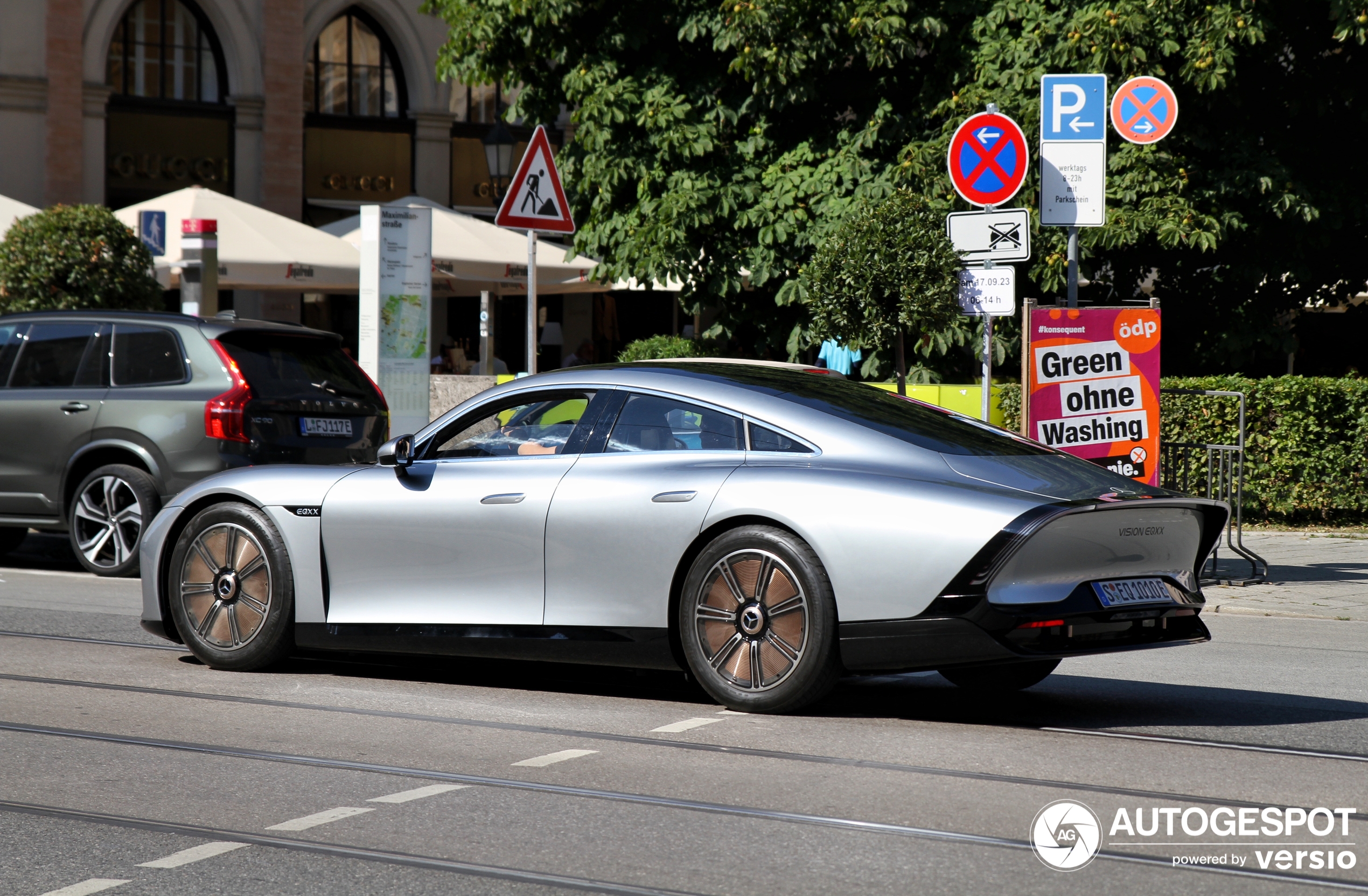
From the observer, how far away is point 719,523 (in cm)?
630

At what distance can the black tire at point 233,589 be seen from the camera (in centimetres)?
730

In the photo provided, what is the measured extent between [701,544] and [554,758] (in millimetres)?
1172

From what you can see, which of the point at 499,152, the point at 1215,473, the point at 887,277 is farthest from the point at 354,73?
the point at 1215,473

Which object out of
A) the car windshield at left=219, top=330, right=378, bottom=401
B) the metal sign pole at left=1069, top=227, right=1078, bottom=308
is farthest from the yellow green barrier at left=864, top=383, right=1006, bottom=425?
the car windshield at left=219, top=330, right=378, bottom=401

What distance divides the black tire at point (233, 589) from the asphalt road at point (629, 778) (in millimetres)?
142

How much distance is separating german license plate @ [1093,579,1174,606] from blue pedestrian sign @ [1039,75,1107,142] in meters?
6.00

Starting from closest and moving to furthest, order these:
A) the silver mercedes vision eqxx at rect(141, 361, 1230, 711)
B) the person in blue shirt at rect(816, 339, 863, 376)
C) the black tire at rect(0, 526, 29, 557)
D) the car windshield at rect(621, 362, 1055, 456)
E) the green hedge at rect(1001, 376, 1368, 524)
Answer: the silver mercedes vision eqxx at rect(141, 361, 1230, 711)
the car windshield at rect(621, 362, 1055, 456)
the black tire at rect(0, 526, 29, 557)
the green hedge at rect(1001, 376, 1368, 524)
the person in blue shirt at rect(816, 339, 863, 376)

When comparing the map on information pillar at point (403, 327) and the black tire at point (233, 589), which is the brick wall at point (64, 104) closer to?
the map on information pillar at point (403, 327)

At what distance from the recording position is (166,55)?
102 feet

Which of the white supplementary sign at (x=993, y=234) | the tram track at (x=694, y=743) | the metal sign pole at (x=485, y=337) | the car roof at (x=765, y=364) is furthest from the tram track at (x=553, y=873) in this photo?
the metal sign pole at (x=485, y=337)

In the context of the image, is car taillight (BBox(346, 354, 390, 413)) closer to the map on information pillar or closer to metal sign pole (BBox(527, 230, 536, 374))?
metal sign pole (BBox(527, 230, 536, 374))

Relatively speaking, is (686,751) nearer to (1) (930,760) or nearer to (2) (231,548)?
(1) (930,760)

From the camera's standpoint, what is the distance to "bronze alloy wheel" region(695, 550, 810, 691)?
6105 millimetres

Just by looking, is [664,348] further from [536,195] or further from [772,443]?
[772,443]
